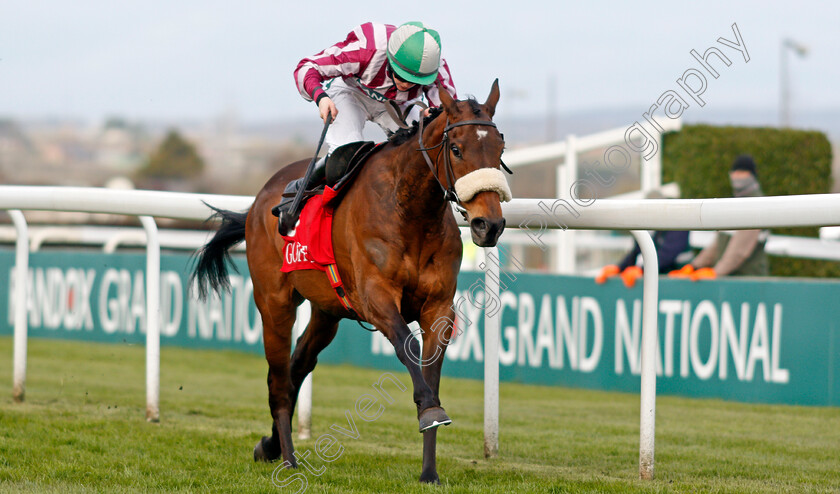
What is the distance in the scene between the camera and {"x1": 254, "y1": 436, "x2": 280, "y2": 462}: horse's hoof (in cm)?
454

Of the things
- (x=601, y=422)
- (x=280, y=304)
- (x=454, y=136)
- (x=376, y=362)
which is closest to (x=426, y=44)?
(x=454, y=136)

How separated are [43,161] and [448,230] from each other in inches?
2481

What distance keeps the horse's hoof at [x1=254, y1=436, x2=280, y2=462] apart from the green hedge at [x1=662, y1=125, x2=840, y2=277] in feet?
20.8

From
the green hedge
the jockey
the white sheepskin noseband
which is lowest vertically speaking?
the white sheepskin noseband

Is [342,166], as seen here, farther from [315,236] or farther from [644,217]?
[644,217]

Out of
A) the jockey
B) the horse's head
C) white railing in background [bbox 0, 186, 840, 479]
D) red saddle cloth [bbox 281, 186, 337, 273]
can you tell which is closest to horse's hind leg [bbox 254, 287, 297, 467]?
red saddle cloth [bbox 281, 186, 337, 273]

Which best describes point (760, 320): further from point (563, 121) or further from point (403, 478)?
point (563, 121)

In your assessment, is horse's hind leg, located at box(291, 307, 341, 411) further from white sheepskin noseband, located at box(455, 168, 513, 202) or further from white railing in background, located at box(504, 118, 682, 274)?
white railing in background, located at box(504, 118, 682, 274)

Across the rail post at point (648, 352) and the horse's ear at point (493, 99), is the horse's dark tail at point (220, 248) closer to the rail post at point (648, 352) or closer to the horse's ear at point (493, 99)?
the horse's ear at point (493, 99)

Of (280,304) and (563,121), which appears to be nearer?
(280,304)

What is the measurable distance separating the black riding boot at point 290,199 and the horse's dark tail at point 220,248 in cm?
68

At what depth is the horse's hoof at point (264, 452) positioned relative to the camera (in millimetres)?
4535

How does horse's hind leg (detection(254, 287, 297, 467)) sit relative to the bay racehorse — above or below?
below

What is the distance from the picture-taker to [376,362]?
8617 mm
